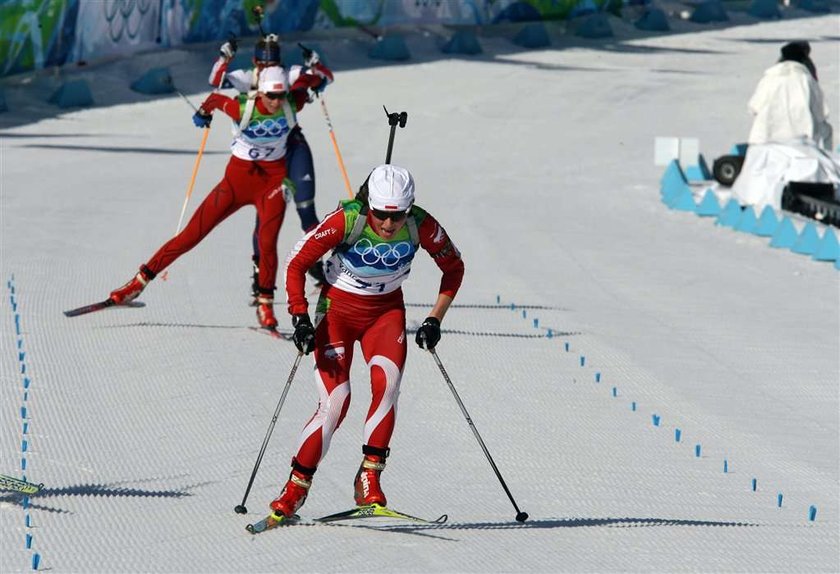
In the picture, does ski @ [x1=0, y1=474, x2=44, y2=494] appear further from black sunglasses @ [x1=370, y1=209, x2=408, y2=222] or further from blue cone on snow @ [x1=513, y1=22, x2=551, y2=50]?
blue cone on snow @ [x1=513, y1=22, x2=551, y2=50]

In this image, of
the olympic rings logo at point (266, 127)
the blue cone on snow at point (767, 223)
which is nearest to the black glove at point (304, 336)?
the olympic rings logo at point (266, 127)

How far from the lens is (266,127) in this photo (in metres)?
12.3

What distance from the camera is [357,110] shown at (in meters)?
25.4

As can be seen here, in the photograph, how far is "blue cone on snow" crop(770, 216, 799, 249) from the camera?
1817 cm

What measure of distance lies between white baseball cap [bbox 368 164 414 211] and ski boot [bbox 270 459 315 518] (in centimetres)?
119

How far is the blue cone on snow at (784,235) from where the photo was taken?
18.2 m

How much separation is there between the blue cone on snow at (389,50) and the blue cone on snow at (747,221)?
38.1ft

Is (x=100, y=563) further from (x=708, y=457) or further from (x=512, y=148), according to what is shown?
(x=512, y=148)

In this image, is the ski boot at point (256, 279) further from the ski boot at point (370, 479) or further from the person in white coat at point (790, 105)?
the person in white coat at point (790, 105)

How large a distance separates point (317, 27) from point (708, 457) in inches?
793

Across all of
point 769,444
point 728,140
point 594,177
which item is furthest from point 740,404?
point 728,140

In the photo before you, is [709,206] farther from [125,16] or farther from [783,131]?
[125,16]

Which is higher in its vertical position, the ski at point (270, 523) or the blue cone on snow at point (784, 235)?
the ski at point (270, 523)

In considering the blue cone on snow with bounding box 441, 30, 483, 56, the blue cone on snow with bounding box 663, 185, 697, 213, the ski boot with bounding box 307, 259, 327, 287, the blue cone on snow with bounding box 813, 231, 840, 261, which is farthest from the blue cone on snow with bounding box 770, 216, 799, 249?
the blue cone on snow with bounding box 441, 30, 483, 56
